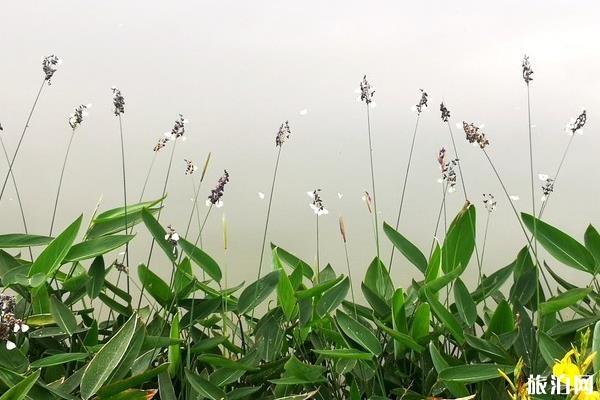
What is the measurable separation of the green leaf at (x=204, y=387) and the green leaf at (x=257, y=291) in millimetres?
127

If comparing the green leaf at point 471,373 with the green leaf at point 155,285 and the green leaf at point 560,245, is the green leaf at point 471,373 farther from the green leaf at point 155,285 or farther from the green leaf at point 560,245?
the green leaf at point 155,285

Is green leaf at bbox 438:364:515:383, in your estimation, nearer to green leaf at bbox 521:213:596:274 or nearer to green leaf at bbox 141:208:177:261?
green leaf at bbox 521:213:596:274

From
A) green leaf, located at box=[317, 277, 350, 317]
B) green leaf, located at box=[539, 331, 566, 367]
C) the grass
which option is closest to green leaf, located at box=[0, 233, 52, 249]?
the grass

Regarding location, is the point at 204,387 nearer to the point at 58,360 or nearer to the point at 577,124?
the point at 58,360

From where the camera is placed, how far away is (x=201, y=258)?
86cm

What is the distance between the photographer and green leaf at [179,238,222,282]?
2.79 ft

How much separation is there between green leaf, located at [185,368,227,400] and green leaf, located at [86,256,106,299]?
19 cm

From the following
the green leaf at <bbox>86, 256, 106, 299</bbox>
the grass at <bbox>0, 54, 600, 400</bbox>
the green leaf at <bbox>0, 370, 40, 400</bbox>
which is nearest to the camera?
the green leaf at <bbox>0, 370, 40, 400</bbox>

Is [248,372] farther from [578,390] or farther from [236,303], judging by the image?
[578,390]

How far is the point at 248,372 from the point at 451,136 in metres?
0.58

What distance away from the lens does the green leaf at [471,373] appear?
0.74 metres

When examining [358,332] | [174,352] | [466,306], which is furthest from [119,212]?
[466,306]

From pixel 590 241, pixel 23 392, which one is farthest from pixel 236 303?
pixel 590 241

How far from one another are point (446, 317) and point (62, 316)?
0.47 meters
